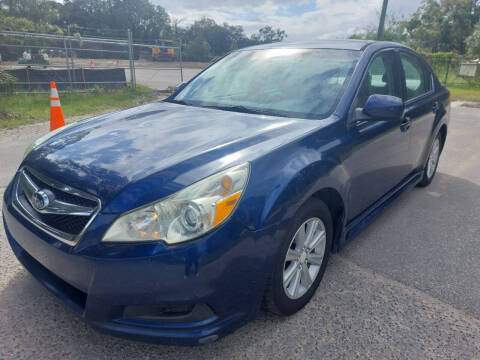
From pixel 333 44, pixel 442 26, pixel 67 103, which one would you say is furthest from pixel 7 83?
pixel 442 26

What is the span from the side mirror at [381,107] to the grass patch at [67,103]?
24.6ft

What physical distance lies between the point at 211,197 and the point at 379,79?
2013mm

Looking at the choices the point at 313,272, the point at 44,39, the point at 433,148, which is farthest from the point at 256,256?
the point at 44,39

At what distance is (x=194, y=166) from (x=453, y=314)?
1832mm

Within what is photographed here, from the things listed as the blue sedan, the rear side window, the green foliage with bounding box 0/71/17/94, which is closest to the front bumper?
the blue sedan

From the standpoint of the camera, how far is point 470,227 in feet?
11.4

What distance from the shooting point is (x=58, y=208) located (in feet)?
5.95

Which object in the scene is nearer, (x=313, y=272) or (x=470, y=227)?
(x=313, y=272)

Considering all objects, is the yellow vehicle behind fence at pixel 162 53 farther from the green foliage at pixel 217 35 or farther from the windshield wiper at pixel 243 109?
the green foliage at pixel 217 35

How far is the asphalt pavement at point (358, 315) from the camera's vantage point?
6.41 ft

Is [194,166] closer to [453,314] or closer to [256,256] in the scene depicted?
[256,256]

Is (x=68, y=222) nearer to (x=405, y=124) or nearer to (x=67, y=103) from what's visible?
(x=405, y=124)

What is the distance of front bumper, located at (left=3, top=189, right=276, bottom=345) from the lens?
5.22 ft

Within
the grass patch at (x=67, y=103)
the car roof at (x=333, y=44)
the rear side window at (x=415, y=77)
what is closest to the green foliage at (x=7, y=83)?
the grass patch at (x=67, y=103)
